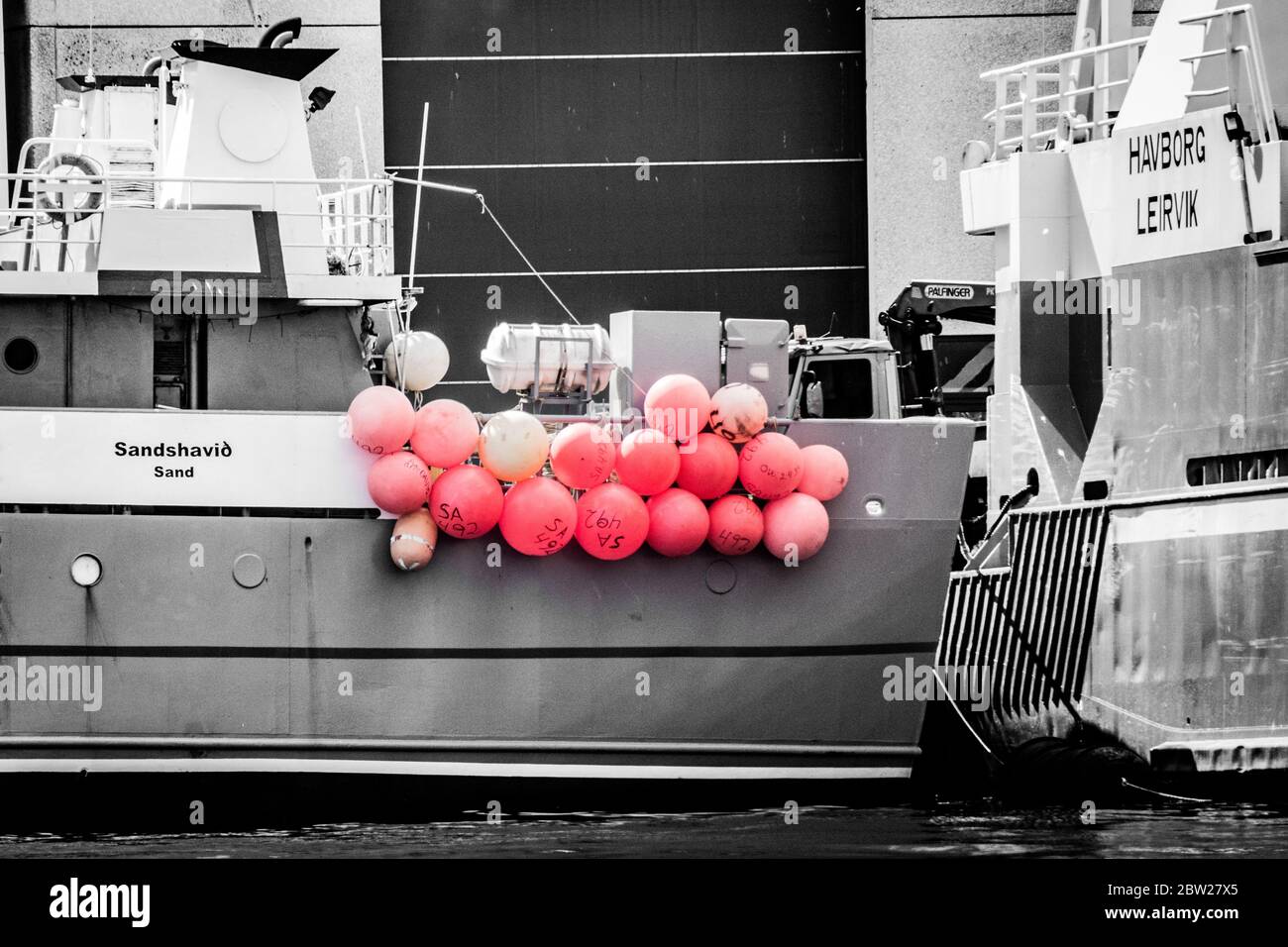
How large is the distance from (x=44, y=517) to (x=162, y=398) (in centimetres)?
114

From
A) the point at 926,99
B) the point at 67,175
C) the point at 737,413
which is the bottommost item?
the point at 737,413

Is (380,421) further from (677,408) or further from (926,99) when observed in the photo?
(926,99)

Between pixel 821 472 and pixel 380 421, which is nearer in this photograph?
pixel 380 421

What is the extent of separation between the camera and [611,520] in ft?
34.9

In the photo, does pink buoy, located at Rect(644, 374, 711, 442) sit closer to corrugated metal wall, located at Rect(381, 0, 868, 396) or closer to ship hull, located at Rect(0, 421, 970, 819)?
ship hull, located at Rect(0, 421, 970, 819)

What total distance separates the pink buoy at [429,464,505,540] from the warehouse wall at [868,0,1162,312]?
12.0m

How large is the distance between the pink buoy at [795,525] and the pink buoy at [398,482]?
88.4 inches

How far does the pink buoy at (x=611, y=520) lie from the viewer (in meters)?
10.6

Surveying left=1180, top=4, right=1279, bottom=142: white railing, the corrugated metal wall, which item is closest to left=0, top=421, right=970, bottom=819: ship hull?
left=1180, top=4, right=1279, bottom=142: white railing

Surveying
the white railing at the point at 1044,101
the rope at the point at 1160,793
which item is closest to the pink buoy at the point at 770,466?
the rope at the point at 1160,793

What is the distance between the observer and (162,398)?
11.3 m

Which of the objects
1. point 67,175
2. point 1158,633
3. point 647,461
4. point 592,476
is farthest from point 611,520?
point 67,175

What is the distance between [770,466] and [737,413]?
392 mm

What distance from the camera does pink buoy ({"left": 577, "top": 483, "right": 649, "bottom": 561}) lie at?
34.9ft
